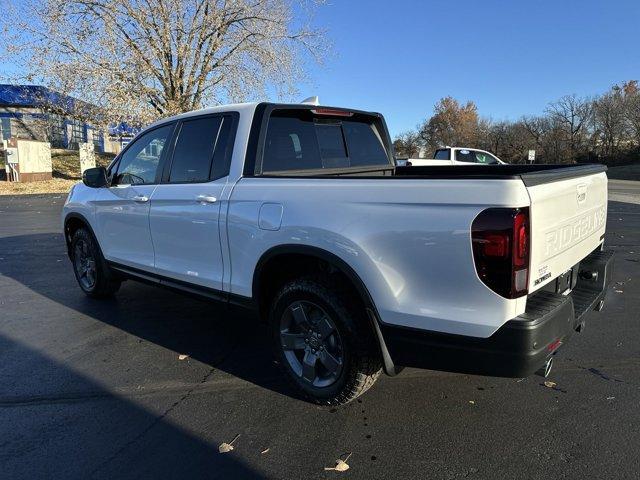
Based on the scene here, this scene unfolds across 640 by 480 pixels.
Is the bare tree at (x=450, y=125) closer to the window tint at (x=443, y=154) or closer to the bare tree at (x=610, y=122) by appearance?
the bare tree at (x=610, y=122)

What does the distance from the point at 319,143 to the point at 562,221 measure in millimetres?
1979

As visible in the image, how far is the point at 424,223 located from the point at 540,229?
56cm

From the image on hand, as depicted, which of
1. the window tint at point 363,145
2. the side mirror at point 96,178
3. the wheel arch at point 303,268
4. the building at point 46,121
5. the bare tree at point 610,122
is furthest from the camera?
the bare tree at point 610,122

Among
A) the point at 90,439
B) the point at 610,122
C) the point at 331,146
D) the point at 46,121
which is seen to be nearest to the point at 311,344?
the point at 90,439

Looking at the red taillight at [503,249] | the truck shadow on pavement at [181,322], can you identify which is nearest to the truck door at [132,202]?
the truck shadow on pavement at [181,322]

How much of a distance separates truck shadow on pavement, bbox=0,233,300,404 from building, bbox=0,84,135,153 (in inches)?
745

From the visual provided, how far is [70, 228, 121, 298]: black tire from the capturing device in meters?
5.31

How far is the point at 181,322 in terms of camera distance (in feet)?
16.1

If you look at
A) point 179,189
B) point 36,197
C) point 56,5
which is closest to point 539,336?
point 179,189

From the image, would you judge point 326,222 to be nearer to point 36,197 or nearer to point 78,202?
point 78,202

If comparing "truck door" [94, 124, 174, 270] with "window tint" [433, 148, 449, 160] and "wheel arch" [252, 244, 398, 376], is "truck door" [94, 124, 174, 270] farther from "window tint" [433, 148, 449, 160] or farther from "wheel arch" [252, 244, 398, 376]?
"window tint" [433, 148, 449, 160]

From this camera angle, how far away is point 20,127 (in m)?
46.1

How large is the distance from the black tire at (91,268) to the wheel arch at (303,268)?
2.50m

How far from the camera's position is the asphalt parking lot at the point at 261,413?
263 cm
